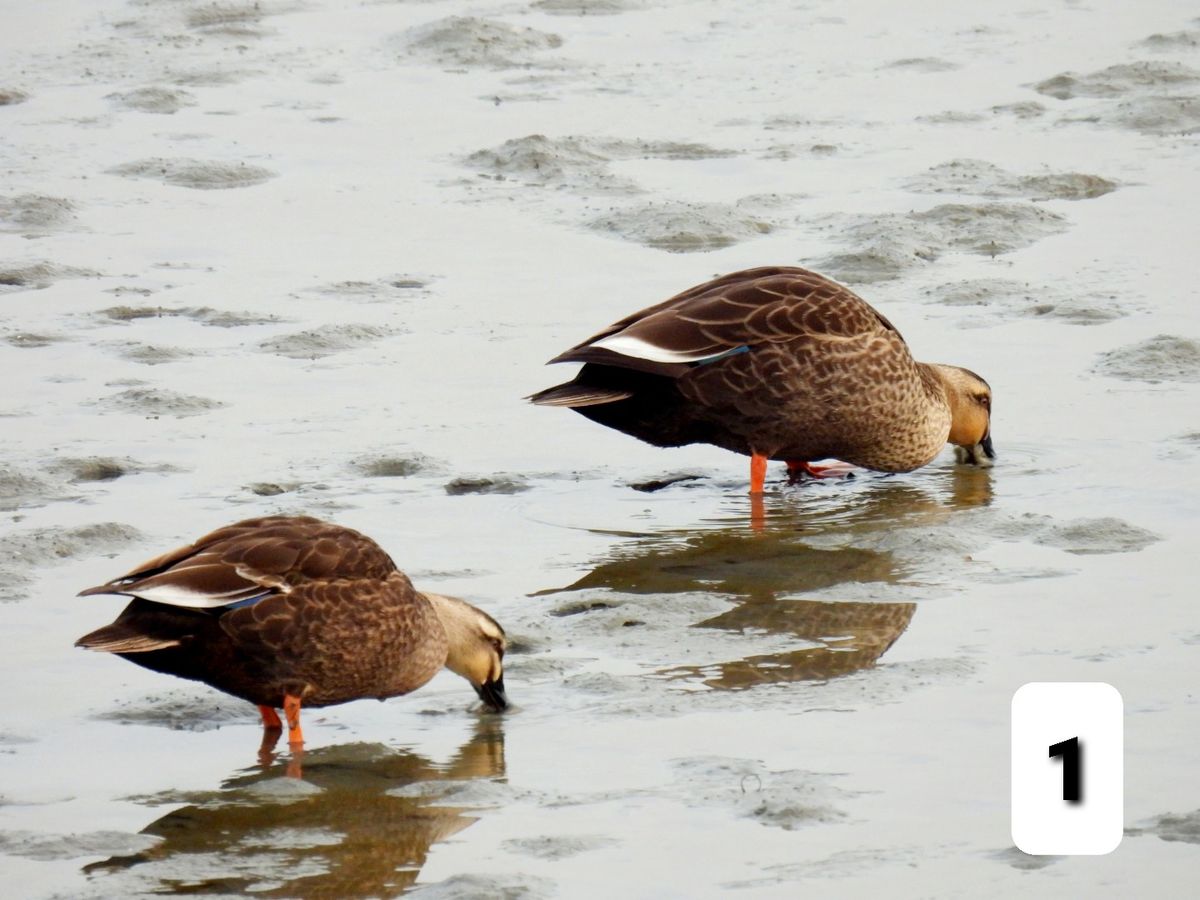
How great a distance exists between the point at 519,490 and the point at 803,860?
400 cm

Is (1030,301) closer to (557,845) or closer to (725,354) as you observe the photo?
(725,354)

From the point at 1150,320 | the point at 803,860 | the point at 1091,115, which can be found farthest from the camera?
the point at 1091,115

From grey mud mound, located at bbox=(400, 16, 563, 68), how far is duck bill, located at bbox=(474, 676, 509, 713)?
10707mm

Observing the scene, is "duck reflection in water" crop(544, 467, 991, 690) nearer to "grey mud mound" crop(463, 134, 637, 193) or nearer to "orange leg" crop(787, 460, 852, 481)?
"orange leg" crop(787, 460, 852, 481)

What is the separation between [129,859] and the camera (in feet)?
21.3

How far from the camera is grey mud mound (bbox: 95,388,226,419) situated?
35.8 ft

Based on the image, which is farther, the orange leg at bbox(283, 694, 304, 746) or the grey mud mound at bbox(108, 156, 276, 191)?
the grey mud mound at bbox(108, 156, 276, 191)

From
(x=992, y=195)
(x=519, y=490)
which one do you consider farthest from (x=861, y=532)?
(x=992, y=195)

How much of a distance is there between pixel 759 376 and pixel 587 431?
1382mm

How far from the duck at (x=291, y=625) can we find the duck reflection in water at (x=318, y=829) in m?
0.23

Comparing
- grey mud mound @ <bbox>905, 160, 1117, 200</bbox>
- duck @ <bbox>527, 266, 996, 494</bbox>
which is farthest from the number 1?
grey mud mound @ <bbox>905, 160, 1117, 200</bbox>

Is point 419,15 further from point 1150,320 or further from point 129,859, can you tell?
point 129,859

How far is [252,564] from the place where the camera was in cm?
738

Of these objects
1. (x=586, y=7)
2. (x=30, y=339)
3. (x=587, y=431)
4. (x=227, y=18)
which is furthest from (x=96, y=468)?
(x=586, y=7)
